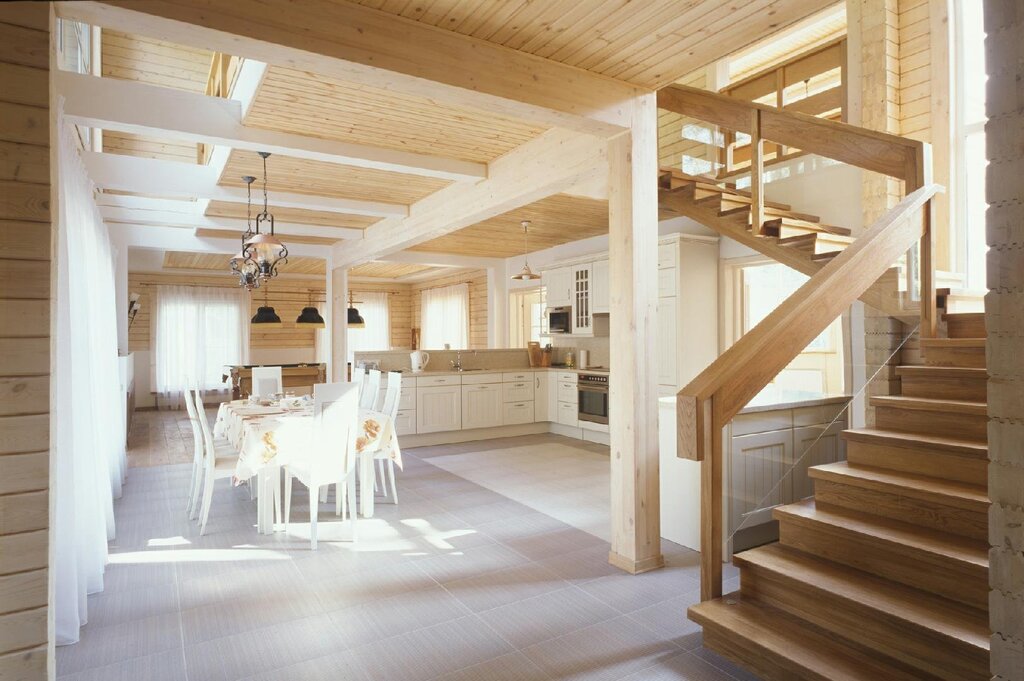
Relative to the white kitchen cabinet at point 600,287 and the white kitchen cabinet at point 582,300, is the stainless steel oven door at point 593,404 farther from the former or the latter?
the white kitchen cabinet at point 600,287

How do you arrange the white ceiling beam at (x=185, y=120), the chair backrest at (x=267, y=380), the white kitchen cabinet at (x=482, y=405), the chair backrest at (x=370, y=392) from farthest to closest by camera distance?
the white kitchen cabinet at (x=482, y=405) → the chair backrest at (x=267, y=380) → the chair backrest at (x=370, y=392) → the white ceiling beam at (x=185, y=120)

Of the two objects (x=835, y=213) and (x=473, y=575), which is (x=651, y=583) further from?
(x=835, y=213)

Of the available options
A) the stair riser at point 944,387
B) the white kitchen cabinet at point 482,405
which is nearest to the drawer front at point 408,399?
the white kitchen cabinet at point 482,405

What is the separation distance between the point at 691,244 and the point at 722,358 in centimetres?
408

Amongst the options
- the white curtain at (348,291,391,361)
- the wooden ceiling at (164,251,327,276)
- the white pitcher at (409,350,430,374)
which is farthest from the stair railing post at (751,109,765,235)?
the white curtain at (348,291,391,361)

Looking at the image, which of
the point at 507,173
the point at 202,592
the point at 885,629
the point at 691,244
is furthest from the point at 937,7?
the point at 202,592

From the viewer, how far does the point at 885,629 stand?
2.06 m

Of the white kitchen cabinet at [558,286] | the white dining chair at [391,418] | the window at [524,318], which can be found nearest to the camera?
the white dining chair at [391,418]

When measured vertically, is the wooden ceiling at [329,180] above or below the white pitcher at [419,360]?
above

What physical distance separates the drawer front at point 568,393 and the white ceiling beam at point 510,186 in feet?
8.63

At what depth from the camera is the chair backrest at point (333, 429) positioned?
3.68 metres

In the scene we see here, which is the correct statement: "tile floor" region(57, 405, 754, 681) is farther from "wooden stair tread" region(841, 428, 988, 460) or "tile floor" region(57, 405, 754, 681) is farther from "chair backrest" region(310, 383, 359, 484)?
"wooden stair tread" region(841, 428, 988, 460)

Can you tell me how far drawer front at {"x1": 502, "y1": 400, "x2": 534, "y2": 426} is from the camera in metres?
7.68

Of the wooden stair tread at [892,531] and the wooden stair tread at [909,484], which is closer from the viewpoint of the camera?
the wooden stair tread at [892,531]
